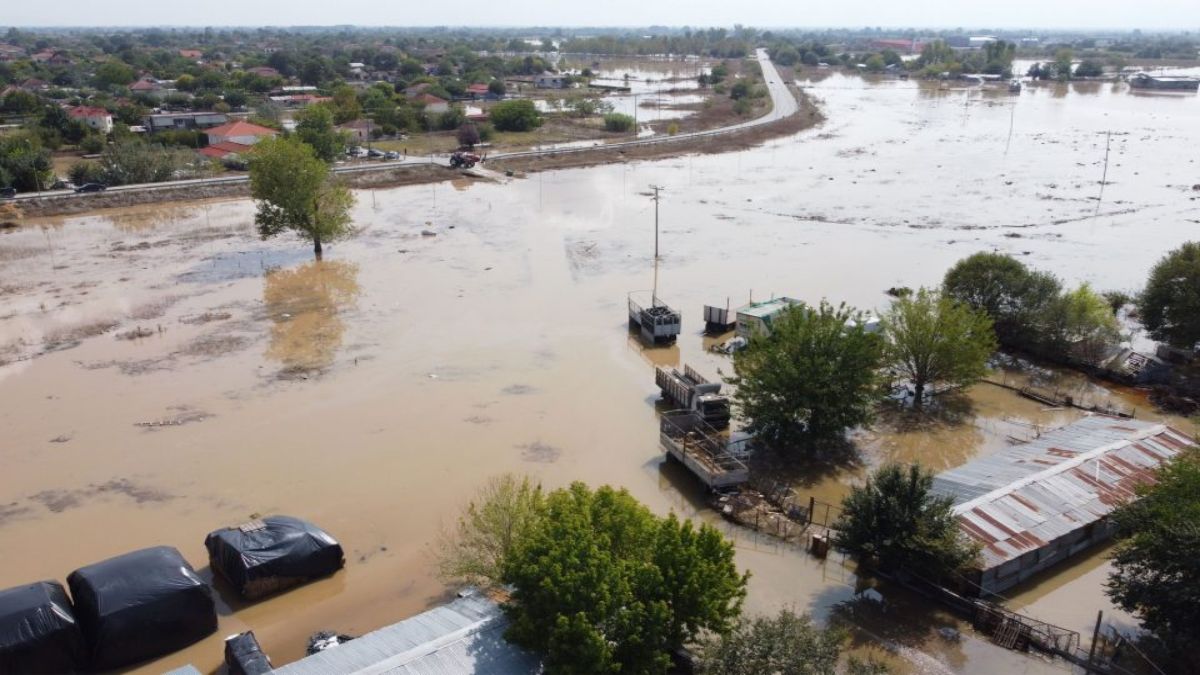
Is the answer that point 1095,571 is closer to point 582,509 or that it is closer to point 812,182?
point 582,509

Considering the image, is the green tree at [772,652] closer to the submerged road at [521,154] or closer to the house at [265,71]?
the submerged road at [521,154]

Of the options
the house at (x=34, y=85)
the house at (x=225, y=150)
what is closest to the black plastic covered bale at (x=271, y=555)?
the house at (x=225, y=150)

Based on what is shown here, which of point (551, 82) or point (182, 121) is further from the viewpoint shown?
point (551, 82)

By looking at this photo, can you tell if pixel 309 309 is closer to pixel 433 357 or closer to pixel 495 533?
pixel 433 357

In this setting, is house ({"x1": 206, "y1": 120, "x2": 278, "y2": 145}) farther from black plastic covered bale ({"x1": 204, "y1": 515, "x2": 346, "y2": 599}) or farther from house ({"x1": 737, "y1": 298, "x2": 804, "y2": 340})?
black plastic covered bale ({"x1": 204, "y1": 515, "x2": 346, "y2": 599})

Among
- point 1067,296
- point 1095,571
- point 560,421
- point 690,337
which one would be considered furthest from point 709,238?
point 1095,571

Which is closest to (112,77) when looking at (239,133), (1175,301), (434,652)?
(239,133)

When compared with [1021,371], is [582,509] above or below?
above
